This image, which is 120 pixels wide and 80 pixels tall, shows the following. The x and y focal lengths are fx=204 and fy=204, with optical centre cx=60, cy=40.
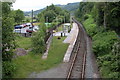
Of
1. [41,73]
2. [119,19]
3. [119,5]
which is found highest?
[119,5]

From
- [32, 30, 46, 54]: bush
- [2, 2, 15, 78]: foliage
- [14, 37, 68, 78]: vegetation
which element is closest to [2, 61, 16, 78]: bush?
[2, 2, 15, 78]: foliage

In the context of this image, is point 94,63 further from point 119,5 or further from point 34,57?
point 119,5

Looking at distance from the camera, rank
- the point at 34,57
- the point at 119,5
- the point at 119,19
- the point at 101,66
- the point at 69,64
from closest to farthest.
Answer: the point at 101,66 < the point at 69,64 < the point at 34,57 < the point at 119,5 < the point at 119,19

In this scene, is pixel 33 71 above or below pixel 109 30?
below

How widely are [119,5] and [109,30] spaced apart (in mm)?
6050

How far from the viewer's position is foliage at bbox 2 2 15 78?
13359mm

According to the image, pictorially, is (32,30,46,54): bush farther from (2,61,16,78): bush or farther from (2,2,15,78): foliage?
(2,61,16,78): bush

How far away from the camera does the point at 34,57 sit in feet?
66.5

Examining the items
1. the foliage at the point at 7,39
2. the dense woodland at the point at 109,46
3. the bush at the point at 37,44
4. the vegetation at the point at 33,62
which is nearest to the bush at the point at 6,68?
the foliage at the point at 7,39

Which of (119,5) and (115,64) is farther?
(119,5)

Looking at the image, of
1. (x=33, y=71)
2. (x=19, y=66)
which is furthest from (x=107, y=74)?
(x=19, y=66)

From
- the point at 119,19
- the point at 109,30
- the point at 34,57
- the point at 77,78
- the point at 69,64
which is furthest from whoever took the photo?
the point at 109,30

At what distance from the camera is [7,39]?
13688 millimetres

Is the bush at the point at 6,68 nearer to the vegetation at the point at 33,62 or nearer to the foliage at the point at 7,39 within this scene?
the foliage at the point at 7,39
